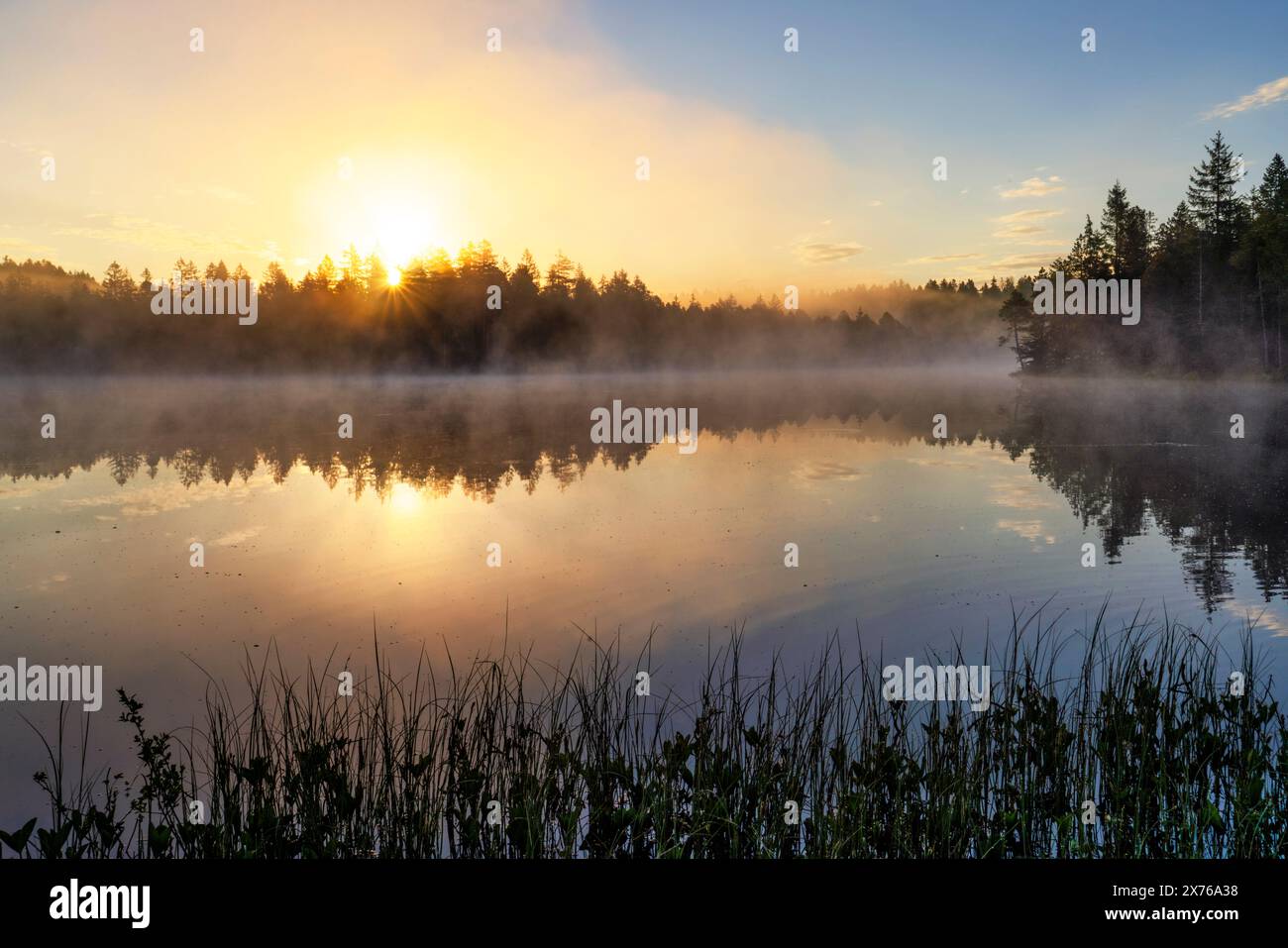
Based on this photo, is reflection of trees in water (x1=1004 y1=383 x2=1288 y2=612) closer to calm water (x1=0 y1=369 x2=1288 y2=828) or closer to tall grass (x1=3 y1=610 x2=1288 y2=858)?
calm water (x1=0 y1=369 x2=1288 y2=828)

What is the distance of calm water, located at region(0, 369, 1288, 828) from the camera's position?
32.6 feet

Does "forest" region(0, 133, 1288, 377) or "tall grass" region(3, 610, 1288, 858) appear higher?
"forest" region(0, 133, 1288, 377)

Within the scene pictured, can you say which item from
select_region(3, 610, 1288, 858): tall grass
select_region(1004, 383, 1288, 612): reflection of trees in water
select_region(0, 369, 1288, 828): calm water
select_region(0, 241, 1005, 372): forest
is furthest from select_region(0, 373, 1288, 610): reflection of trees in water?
select_region(0, 241, 1005, 372): forest

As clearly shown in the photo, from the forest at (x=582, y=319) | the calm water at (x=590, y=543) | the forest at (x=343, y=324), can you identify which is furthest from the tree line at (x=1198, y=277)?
the forest at (x=343, y=324)

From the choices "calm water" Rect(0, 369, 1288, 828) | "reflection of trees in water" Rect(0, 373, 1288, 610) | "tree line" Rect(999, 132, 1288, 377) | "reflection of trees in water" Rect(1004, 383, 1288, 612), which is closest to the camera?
"calm water" Rect(0, 369, 1288, 828)

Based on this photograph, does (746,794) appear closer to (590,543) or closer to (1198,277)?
(590,543)

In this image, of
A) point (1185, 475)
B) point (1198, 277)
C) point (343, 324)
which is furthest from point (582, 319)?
point (1185, 475)

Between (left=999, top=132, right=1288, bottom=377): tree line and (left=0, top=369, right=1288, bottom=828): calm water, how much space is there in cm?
2160

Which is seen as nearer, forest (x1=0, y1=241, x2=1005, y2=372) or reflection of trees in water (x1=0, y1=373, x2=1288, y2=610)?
reflection of trees in water (x1=0, y1=373, x2=1288, y2=610)

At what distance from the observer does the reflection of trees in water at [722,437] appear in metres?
16.8

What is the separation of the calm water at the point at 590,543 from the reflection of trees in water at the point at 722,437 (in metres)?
0.18

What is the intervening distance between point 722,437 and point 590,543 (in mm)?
17014
